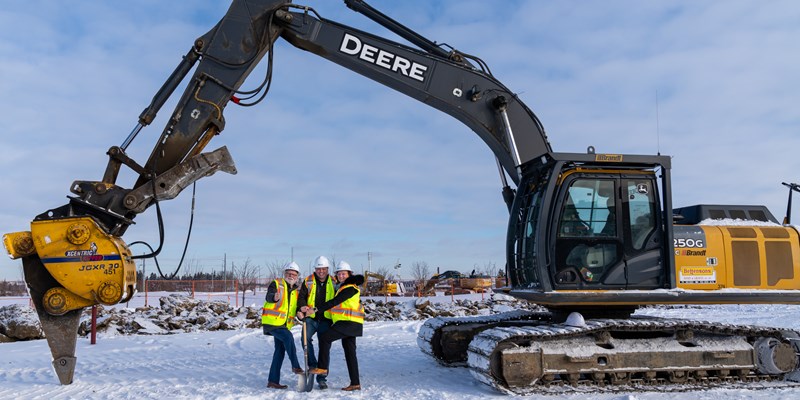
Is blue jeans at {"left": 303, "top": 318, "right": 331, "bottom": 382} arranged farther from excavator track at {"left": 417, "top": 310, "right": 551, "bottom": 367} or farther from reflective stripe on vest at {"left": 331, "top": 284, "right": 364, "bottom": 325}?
excavator track at {"left": 417, "top": 310, "right": 551, "bottom": 367}

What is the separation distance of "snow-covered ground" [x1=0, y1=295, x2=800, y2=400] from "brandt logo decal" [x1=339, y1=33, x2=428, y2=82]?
13.4 ft

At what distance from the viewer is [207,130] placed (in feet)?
28.4

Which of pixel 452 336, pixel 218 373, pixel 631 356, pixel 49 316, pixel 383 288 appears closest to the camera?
pixel 49 316

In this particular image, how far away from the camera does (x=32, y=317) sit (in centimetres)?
1566

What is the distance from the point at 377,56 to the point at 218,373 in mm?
4922

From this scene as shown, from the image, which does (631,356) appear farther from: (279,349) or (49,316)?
(49,316)

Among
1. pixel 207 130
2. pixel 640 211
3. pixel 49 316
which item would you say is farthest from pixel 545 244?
pixel 49 316

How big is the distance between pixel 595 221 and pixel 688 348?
1.87 metres

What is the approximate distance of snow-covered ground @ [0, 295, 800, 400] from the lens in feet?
25.1

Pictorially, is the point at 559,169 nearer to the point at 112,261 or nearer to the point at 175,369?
the point at 112,261

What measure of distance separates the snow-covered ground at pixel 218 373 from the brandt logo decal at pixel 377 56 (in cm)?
410

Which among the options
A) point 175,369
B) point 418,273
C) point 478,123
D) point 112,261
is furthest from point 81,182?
point 418,273

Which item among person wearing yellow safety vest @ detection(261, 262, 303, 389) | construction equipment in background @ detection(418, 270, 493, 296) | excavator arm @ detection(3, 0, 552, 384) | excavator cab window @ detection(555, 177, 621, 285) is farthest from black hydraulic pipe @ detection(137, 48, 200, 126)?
construction equipment in background @ detection(418, 270, 493, 296)

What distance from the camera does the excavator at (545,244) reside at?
770 centimetres
